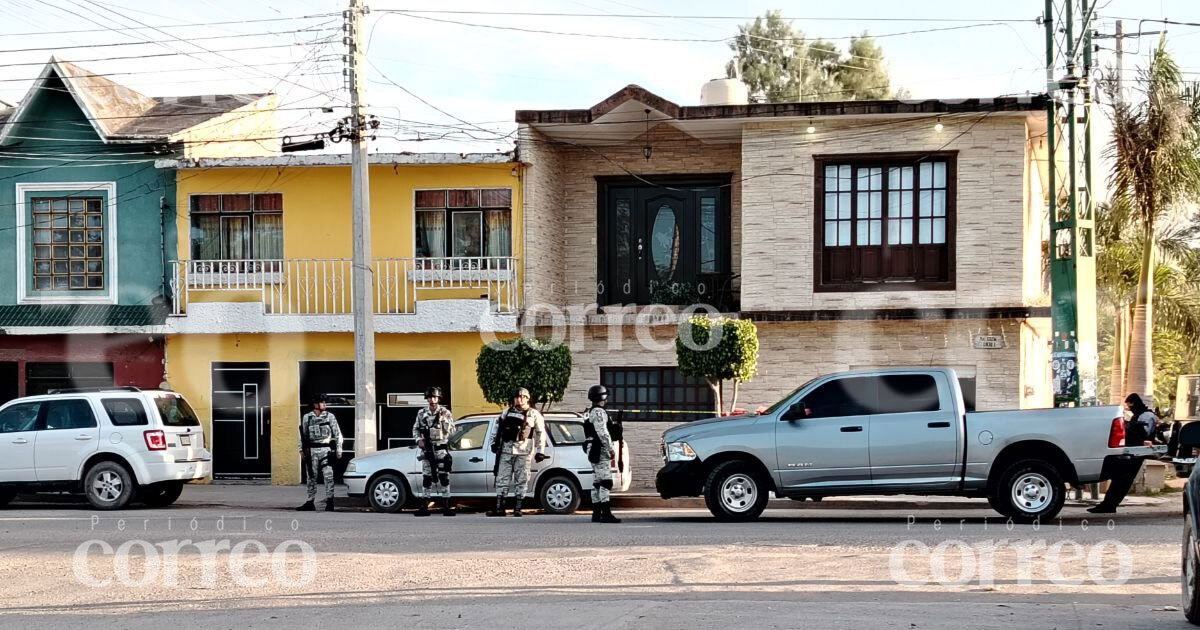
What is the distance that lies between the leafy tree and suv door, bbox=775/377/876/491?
21.9ft

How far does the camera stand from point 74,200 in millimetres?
26266

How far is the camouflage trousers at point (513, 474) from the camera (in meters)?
18.1

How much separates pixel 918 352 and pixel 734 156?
505 centimetres

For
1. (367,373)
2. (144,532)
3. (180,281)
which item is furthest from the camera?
(180,281)

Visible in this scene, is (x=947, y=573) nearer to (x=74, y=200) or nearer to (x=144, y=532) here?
(x=144, y=532)

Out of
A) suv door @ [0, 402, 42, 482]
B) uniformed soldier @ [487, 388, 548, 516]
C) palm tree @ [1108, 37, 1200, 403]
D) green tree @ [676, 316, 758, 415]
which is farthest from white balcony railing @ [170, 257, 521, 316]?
palm tree @ [1108, 37, 1200, 403]

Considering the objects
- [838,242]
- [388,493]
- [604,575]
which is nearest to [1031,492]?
[604,575]

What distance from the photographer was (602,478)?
16953mm

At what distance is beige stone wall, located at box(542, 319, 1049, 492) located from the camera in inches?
928

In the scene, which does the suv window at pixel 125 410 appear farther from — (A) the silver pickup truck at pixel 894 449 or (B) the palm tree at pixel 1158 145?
(B) the palm tree at pixel 1158 145

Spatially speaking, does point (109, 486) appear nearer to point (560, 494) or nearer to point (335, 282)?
point (335, 282)

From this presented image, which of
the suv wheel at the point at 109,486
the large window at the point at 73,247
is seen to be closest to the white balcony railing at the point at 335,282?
the large window at the point at 73,247

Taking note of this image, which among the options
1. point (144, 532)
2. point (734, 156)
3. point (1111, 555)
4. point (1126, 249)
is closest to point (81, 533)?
point (144, 532)

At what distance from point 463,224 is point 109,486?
26.8 feet
